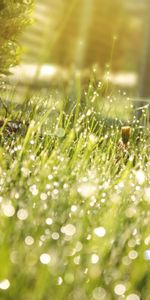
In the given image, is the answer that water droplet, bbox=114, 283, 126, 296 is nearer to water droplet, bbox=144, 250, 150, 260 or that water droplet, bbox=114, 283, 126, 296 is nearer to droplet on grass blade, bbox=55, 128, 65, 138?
water droplet, bbox=144, 250, 150, 260

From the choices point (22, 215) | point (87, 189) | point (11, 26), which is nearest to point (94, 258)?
point (22, 215)

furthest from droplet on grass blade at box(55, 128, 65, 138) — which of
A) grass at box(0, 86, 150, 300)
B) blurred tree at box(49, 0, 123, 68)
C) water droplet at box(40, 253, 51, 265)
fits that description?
blurred tree at box(49, 0, 123, 68)

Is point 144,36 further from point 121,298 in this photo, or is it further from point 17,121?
point 121,298

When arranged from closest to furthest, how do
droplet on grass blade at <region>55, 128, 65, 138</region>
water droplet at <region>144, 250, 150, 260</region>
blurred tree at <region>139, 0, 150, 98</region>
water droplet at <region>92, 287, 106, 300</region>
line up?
1. water droplet at <region>92, 287, 106, 300</region>
2. water droplet at <region>144, 250, 150, 260</region>
3. droplet on grass blade at <region>55, 128, 65, 138</region>
4. blurred tree at <region>139, 0, 150, 98</region>

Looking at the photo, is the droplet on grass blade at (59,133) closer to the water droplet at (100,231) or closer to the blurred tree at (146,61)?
the water droplet at (100,231)

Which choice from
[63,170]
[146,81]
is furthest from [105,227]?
[146,81]

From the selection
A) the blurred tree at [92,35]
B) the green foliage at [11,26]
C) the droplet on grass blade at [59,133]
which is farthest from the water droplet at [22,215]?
the blurred tree at [92,35]

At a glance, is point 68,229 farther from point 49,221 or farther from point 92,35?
point 92,35

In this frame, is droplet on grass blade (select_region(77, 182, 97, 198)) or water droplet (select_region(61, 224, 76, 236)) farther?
droplet on grass blade (select_region(77, 182, 97, 198))

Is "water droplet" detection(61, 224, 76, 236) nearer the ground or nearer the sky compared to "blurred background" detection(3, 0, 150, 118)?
nearer the ground
